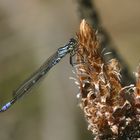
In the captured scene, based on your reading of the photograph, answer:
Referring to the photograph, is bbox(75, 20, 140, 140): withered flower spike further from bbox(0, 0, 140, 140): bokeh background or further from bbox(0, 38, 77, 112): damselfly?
bbox(0, 0, 140, 140): bokeh background

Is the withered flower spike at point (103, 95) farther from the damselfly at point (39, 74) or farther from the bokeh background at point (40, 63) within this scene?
the bokeh background at point (40, 63)

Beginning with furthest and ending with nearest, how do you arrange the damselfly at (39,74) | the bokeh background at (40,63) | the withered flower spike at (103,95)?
the bokeh background at (40,63)
the damselfly at (39,74)
the withered flower spike at (103,95)

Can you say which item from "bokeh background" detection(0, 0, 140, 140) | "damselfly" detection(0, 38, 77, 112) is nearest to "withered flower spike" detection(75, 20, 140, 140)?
"damselfly" detection(0, 38, 77, 112)

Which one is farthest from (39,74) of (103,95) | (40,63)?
(40,63)

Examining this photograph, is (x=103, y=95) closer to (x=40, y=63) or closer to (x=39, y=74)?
(x=39, y=74)

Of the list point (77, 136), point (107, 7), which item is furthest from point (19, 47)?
point (107, 7)

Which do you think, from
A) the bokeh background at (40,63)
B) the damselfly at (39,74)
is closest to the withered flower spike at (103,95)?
the damselfly at (39,74)
